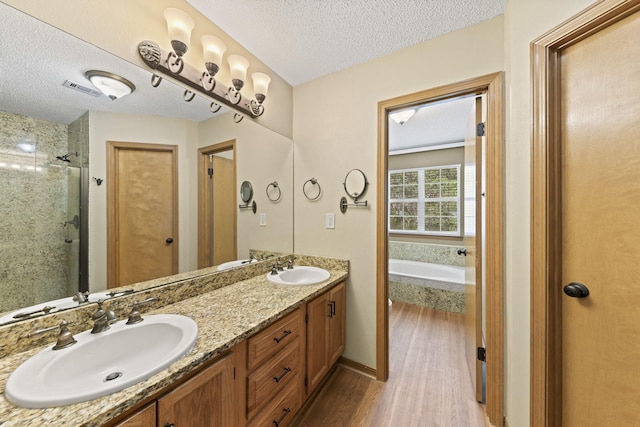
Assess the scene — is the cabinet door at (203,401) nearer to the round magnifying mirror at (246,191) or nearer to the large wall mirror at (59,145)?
the large wall mirror at (59,145)

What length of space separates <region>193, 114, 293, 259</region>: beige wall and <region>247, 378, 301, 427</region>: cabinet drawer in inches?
36.9

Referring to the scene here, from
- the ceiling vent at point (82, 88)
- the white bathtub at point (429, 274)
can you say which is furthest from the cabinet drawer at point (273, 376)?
the white bathtub at point (429, 274)

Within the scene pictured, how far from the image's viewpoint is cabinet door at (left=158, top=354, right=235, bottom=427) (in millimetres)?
715

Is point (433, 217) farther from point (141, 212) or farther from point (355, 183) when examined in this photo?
point (141, 212)

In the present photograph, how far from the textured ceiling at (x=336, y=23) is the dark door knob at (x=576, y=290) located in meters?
1.59

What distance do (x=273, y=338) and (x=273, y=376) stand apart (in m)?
0.20

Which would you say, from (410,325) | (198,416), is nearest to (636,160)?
(198,416)

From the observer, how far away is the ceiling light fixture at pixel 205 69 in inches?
46.2

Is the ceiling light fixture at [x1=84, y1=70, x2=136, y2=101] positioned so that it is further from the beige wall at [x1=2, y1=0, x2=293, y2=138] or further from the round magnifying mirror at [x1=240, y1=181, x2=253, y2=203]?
the round magnifying mirror at [x1=240, y1=181, x2=253, y2=203]

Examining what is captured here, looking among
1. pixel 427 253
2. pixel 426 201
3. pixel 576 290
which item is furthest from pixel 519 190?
pixel 426 201

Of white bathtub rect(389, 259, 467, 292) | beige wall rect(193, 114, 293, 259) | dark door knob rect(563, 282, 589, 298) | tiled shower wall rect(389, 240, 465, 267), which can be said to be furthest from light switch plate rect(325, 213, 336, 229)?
tiled shower wall rect(389, 240, 465, 267)

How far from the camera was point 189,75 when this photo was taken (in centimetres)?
131

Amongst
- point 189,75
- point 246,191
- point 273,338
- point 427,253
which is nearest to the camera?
point 273,338

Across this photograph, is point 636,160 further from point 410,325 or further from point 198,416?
point 410,325
